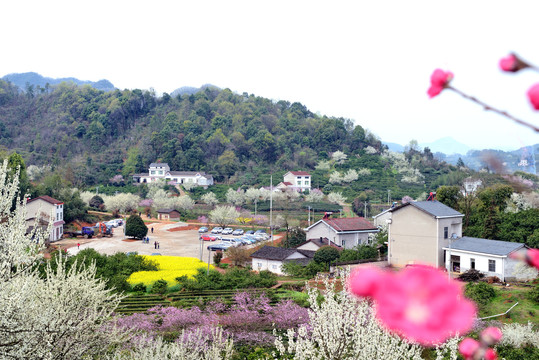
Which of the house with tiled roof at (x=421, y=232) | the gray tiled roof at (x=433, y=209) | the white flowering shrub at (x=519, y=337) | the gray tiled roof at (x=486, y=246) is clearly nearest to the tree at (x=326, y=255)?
the house with tiled roof at (x=421, y=232)

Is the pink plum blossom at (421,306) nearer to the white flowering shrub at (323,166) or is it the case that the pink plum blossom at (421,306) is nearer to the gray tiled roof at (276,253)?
the gray tiled roof at (276,253)

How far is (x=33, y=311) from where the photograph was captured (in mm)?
8070

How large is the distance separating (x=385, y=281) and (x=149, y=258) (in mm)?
27877

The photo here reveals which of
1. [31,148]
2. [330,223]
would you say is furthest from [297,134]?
[330,223]

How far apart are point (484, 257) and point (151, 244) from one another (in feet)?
81.9

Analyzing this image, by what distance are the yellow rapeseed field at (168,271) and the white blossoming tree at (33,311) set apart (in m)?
14.2

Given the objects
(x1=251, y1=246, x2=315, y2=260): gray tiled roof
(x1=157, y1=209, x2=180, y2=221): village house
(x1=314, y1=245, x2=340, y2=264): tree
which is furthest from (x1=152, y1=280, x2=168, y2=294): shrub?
(x1=157, y1=209, x2=180, y2=221): village house

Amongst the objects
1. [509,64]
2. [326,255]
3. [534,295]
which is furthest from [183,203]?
[509,64]

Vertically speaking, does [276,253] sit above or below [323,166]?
below

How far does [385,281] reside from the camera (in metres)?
0.77

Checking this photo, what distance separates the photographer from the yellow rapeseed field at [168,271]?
24031 mm

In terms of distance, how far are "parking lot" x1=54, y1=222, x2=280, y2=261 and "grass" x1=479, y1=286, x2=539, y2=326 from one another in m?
19.0

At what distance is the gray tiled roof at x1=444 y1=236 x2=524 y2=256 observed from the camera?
21.9 metres

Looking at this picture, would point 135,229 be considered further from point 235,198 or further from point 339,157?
point 339,157
